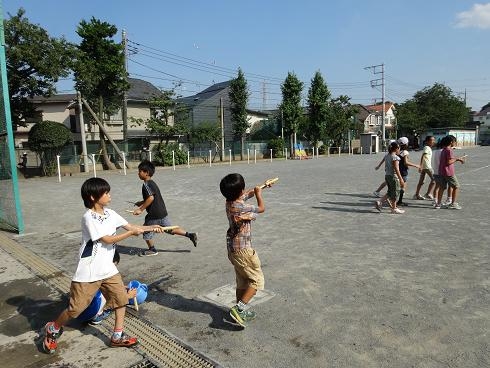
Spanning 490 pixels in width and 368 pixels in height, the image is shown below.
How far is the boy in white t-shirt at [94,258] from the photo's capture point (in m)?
3.20

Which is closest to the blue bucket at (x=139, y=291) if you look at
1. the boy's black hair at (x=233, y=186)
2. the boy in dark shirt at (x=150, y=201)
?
the boy's black hair at (x=233, y=186)

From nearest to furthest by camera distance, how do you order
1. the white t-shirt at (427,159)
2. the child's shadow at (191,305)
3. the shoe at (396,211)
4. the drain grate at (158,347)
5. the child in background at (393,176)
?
1. the drain grate at (158,347)
2. the child's shadow at (191,305)
3. the child in background at (393,176)
4. the shoe at (396,211)
5. the white t-shirt at (427,159)

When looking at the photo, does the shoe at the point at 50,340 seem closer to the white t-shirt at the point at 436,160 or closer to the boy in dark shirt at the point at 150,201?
the boy in dark shirt at the point at 150,201

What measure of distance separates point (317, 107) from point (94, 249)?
3995 centimetres

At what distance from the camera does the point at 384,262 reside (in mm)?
5219

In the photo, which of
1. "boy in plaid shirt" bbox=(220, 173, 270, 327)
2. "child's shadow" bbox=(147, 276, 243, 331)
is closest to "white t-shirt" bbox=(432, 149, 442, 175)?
"boy in plaid shirt" bbox=(220, 173, 270, 327)

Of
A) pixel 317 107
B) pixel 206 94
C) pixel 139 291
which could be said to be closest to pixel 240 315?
pixel 139 291

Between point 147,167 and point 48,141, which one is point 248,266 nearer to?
point 147,167

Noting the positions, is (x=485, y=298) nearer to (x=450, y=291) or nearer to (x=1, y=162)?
(x=450, y=291)

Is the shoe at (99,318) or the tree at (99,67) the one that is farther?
the tree at (99,67)

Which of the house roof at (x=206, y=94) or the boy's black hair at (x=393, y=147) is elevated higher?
the house roof at (x=206, y=94)

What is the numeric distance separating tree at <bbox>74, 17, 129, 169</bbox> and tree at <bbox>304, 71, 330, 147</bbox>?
22.0m

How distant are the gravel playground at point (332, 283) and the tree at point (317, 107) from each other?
33.0 m

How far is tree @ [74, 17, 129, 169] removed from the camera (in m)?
22.8
